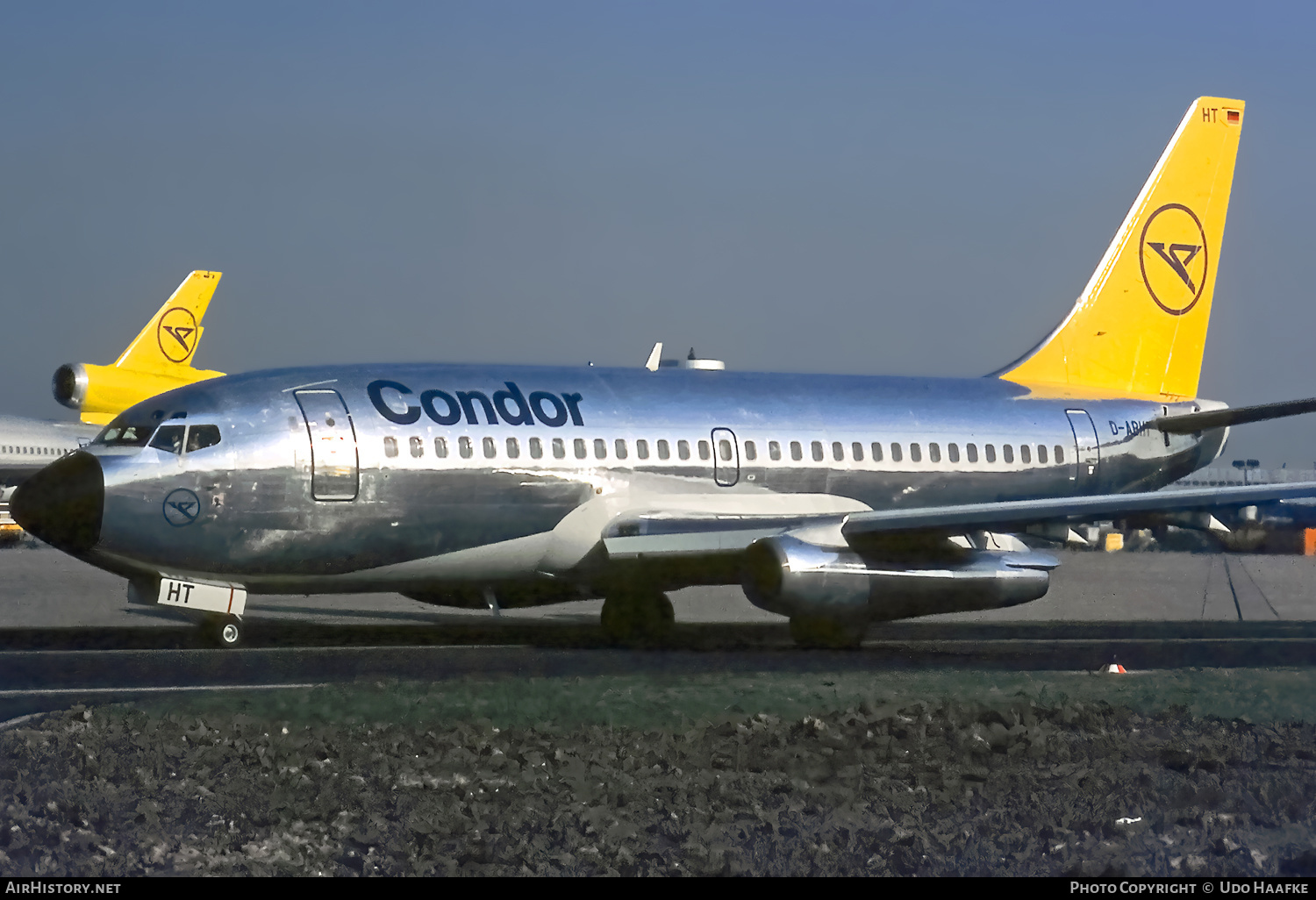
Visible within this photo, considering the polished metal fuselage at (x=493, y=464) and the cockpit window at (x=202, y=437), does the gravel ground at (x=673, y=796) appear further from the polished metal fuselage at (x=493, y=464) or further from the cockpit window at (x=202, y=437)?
the cockpit window at (x=202, y=437)

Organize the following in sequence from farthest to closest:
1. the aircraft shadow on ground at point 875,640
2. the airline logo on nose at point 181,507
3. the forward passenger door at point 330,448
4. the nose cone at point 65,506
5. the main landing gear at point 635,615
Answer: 1. the main landing gear at point 635,615
2. the forward passenger door at point 330,448
3. the airline logo on nose at point 181,507
4. the aircraft shadow on ground at point 875,640
5. the nose cone at point 65,506

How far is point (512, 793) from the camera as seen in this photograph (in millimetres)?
8094

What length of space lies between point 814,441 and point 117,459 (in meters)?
9.32

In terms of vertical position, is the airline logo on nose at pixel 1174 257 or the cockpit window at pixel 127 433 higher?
the airline logo on nose at pixel 1174 257

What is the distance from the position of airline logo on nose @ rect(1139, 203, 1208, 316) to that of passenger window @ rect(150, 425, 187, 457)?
16.5m

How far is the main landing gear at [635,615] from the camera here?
20.8 m

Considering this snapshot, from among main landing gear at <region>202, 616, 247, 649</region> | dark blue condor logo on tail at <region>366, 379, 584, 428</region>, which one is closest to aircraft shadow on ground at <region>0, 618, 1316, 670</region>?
main landing gear at <region>202, 616, 247, 649</region>

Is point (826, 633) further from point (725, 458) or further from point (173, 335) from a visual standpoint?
point (173, 335)

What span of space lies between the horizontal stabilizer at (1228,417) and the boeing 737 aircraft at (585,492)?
8cm

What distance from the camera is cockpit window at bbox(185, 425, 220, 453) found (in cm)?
1766

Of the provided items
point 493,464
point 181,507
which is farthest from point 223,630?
point 493,464

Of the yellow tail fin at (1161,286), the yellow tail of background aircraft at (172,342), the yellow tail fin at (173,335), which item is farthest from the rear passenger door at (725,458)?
the yellow tail fin at (173,335)
